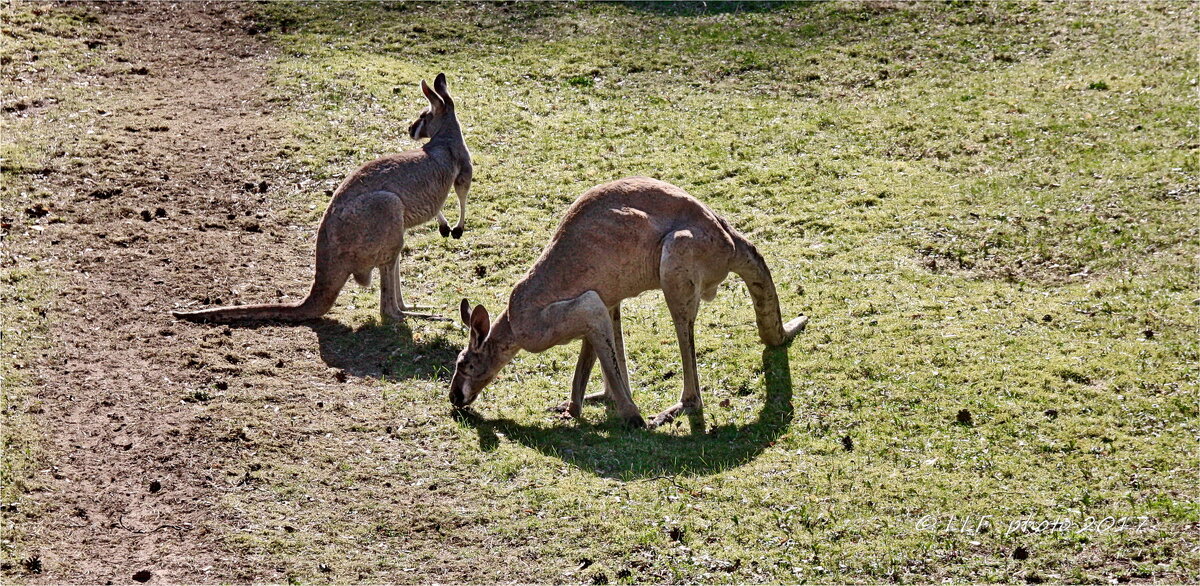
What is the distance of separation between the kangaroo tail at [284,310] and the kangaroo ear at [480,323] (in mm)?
2111

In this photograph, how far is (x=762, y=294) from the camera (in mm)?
9969

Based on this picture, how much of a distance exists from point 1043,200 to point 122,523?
10.3m

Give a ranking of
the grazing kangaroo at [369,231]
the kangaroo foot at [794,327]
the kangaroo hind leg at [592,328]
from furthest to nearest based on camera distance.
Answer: the grazing kangaroo at [369,231], the kangaroo foot at [794,327], the kangaroo hind leg at [592,328]

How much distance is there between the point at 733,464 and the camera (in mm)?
8375

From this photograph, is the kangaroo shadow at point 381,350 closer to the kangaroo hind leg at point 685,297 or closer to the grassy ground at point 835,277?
the grassy ground at point 835,277

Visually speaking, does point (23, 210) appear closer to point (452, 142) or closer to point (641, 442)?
point (452, 142)

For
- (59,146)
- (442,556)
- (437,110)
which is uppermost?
(437,110)

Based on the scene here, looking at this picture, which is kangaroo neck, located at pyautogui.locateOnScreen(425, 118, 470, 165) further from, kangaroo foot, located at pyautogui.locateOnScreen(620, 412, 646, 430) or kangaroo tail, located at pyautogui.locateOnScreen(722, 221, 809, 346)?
kangaroo foot, located at pyautogui.locateOnScreen(620, 412, 646, 430)

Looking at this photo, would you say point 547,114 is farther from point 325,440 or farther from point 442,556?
point 442,556

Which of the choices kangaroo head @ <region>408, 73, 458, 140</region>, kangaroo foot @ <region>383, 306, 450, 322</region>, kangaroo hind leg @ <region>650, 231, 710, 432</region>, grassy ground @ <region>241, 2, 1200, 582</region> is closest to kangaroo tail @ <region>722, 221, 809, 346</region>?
grassy ground @ <region>241, 2, 1200, 582</region>

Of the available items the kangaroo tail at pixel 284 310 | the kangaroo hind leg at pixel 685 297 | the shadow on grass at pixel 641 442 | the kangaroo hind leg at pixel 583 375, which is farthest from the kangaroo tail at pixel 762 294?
the kangaroo tail at pixel 284 310

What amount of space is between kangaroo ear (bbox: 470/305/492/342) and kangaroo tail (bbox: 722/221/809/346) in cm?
221

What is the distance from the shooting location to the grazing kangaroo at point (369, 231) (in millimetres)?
10547

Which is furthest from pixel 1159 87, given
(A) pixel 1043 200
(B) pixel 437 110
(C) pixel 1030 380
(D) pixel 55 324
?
(D) pixel 55 324
